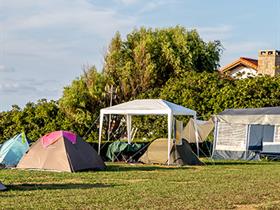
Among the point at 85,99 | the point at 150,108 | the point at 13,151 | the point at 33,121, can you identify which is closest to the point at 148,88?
the point at 85,99

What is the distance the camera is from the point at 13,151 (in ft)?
67.5

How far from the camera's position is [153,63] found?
113 ft

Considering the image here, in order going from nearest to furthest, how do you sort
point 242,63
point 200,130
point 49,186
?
point 49,186
point 200,130
point 242,63

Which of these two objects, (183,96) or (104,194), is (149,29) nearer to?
(183,96)

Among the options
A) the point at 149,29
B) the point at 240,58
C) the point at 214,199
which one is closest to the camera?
the point at 214,199

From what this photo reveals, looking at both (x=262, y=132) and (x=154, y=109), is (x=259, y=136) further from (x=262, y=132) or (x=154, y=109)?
(x=154, y=109)

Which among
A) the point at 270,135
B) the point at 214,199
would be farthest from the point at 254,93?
the point at 214,199

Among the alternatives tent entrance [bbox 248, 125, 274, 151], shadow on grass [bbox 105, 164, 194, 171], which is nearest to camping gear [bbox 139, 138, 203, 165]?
shadow on grass [bbox 105, 164, 194, 171]

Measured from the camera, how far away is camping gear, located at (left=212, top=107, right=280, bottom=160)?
23.9 meters

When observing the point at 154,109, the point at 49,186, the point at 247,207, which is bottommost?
the point at 49,186

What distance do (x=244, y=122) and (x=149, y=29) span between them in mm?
14285

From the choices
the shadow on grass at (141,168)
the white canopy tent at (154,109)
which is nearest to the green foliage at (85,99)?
the white canopy tent at (154,109)

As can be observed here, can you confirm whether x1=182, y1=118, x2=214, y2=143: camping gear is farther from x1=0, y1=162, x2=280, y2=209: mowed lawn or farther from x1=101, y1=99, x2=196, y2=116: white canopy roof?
x1=0, y1=162, x2=280, y2=209: mowed lawn

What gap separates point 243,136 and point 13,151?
895 cm
